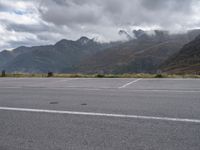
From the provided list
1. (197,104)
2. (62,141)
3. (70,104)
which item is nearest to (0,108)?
(70,104)

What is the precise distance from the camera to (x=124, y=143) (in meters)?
4.62

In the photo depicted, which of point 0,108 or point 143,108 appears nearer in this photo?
point 143,108

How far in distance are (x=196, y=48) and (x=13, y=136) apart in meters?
177

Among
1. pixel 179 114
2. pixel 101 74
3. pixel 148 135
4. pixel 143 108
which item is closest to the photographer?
pixel 148 135

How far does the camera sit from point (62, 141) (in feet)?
15.9

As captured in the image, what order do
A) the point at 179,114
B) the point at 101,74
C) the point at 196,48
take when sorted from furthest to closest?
the point at 196,48 < the point at 101,74 < the point at 179,114

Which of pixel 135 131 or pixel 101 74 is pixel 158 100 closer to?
pixel 135 131

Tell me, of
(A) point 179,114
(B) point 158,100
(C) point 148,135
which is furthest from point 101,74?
(C) point 148,135

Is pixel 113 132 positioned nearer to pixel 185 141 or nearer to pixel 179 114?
pixel 185 141

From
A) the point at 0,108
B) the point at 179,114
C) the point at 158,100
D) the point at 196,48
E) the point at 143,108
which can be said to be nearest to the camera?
the point at 179,114

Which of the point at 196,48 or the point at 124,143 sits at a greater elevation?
the point at 196,48

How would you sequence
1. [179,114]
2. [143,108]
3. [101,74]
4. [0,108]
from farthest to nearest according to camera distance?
[101,74] → [0,108] → [143,108] → [179,114]

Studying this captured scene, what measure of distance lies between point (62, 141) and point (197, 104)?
4767 mm

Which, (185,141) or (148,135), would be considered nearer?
(185,141)
